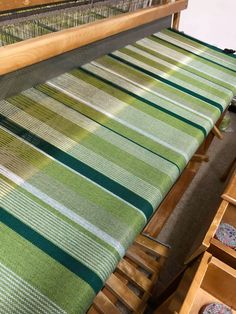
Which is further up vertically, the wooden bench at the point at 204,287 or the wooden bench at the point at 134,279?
the wooden bench at the point at 204,287

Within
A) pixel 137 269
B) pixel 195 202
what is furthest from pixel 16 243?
pixel 195 202

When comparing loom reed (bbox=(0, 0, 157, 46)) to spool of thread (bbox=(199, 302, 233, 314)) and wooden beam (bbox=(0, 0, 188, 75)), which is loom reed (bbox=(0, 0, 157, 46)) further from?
spool of thread (bbox=(199, 302, 233, 314))

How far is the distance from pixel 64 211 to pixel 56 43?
423 mm

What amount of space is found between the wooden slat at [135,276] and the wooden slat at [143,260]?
4 centimetres

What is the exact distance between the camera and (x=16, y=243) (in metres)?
0.61

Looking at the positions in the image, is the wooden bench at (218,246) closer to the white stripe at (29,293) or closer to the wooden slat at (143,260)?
the wooden slat at (143,260)

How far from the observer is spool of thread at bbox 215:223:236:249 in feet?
4.19

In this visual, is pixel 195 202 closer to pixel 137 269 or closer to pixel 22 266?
pixel 137 269

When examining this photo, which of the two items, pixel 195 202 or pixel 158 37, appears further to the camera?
pixel 195 202

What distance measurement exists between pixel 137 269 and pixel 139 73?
34.4 inches

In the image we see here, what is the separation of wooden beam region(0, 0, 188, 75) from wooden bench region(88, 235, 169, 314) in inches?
35.9

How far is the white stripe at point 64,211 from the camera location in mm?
661

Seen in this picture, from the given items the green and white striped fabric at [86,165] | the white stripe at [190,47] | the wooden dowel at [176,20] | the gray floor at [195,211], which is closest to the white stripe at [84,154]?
the green and white striped fabric at [86,165]

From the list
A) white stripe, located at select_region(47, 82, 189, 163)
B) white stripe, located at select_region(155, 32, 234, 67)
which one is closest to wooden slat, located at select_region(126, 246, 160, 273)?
white stripe, located at select_region(47, 82, 189, 163)
